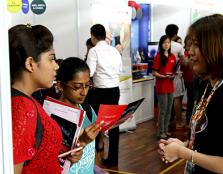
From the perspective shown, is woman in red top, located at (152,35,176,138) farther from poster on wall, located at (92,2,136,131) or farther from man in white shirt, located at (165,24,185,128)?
poster on wall, located at (92,2,136,131)

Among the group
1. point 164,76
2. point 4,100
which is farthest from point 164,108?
point 4,100

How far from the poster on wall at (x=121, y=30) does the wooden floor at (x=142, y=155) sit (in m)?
0.37

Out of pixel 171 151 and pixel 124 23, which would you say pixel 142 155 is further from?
pixel 171 151

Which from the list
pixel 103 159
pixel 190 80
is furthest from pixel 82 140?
pixel 190 80

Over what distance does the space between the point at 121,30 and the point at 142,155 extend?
189 centimetres

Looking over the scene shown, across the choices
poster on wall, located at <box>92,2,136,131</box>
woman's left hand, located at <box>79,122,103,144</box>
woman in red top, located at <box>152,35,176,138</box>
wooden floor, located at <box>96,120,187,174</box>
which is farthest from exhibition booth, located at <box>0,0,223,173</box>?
woman's left hand, located at <box>79,122,103,144</box>

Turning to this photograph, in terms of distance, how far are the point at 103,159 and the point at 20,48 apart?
331 cm

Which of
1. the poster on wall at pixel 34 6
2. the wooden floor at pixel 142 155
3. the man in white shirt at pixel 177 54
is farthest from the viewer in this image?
the man in white shirt at pixel 177 54

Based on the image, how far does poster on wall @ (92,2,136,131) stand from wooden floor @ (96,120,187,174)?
1.22 ft

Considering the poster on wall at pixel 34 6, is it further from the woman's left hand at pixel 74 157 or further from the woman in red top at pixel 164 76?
the woman's left hand at pixel 74 157

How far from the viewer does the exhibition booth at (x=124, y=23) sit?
14.6ft

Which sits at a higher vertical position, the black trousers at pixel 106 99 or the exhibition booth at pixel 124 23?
the exhibition booth at pixel 124 23

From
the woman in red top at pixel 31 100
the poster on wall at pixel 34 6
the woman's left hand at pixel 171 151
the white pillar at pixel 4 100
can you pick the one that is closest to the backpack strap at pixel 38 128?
the woman in red top at pixel 31 100

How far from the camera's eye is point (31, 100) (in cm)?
103
